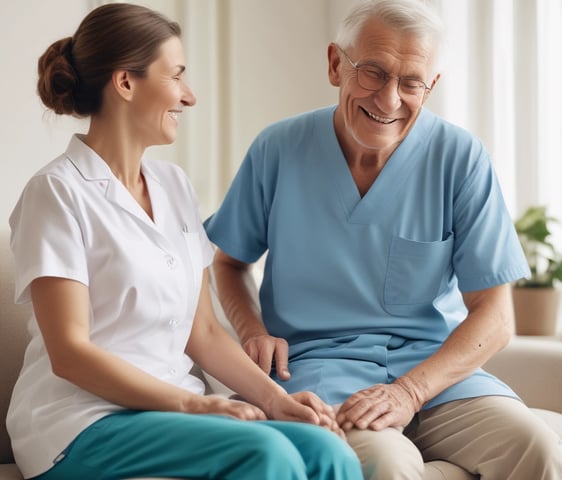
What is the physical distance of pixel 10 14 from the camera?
2.91 metres

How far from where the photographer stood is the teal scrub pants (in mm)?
1333

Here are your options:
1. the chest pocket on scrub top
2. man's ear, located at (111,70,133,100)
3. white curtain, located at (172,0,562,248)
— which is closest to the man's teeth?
the chest pocket on scrub top

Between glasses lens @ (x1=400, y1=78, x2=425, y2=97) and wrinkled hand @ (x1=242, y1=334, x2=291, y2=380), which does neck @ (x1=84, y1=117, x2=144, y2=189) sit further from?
glasses lens @ (x1=400, y1=78, x2=425, y2=97)

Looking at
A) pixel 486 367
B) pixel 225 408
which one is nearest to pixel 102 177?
pixel 225 408

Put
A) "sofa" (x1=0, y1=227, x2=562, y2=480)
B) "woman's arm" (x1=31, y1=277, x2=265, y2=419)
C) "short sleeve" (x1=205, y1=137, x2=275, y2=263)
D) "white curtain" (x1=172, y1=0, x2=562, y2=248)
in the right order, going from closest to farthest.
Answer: "woman's arm" (x1=31, y1=277, x2=265, y2=419), "sofa" (x1=0, y1=227, x2=562, y2=480), "short sleeve" (x1=205, y1=137, x2=275, y2=263), "white curtain" (x1=172, y1=0, x2=562, y2=248)

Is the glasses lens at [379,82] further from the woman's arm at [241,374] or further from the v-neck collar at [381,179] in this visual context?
the woman's arm at [241,374]

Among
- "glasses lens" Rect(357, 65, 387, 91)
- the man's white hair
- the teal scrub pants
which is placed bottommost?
the teal scrub pants

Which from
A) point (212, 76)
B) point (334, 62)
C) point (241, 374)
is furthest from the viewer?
point (212, 76)

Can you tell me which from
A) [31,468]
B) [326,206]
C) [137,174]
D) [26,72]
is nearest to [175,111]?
[137,174]

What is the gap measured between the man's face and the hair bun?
56 centimetres

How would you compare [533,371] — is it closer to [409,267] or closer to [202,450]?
[409,267]

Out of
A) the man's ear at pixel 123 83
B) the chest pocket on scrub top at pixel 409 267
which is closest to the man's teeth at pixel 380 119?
the chest pocket on scrub top at pixel 409 267

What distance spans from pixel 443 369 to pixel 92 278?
698 mm

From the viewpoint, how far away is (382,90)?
180 cm
